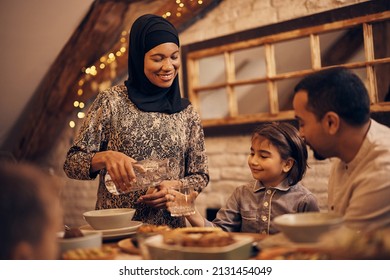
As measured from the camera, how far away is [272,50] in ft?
7.82

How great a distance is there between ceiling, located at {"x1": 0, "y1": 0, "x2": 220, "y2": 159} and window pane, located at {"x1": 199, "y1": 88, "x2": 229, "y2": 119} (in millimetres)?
402

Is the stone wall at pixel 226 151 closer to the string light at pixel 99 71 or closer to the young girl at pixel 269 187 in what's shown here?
the string light at pixel 99 71

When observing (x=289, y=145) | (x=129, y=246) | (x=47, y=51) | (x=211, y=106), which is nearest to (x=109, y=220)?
(x=129, y=246)

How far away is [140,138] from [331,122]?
653mm

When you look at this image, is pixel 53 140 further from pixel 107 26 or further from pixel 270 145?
pixel 270 145

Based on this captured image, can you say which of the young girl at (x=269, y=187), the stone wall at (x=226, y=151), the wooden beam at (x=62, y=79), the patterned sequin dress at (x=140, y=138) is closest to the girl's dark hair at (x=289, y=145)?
the young girl at (x=269, y=187)

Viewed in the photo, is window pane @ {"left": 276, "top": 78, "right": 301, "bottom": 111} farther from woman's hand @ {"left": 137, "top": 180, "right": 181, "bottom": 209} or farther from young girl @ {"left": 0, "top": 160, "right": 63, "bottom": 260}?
young girl @ {"left": 0, "top": 160, "right": 63, "bottom": 260}

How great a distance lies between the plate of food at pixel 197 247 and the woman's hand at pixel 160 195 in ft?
1.34

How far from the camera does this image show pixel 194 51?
106 inches

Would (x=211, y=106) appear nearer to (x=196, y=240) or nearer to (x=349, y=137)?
(x=349, y=137)

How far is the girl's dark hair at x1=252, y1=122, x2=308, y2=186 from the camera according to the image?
4.90 ft

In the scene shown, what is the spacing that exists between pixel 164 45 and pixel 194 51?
121cm
